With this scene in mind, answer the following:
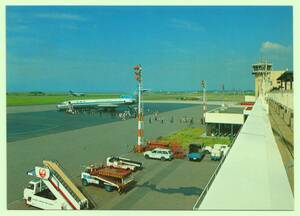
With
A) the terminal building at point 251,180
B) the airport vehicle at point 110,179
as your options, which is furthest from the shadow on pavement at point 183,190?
the terminal building at point 251,180

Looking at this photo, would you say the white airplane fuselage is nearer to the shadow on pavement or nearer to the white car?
the white car

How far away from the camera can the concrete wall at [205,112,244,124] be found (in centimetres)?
2961

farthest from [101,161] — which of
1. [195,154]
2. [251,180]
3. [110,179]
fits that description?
[251,180]

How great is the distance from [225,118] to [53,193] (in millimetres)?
20603

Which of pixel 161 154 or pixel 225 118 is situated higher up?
pixel 225 118

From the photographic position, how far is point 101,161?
2073 cm

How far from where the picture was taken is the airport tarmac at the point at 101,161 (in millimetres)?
13891

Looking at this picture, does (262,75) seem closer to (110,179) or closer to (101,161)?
(101,161)

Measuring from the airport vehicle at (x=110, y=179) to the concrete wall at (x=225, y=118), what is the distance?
16209 mm

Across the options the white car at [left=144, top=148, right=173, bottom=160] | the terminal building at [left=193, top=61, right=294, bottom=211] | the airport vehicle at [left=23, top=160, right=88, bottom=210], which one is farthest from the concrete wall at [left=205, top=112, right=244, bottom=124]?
A: the terminal building at [left=193, top=61, right=294, bottom=211]

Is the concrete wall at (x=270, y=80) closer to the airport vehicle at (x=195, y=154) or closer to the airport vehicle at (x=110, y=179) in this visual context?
the airport vehicle at (x=195, y=154)

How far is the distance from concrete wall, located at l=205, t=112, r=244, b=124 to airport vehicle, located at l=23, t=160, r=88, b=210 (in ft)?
65.4

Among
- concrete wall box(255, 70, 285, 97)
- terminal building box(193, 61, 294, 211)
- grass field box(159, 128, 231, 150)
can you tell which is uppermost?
concrete wall box(255, 70, 285, 97)

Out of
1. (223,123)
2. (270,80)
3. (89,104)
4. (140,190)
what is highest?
(270,80)
